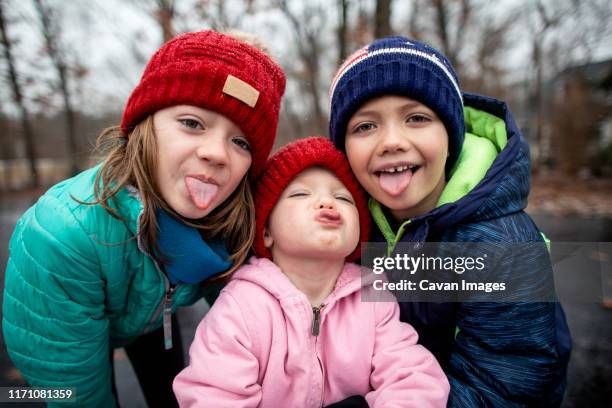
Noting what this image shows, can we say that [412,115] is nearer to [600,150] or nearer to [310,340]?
[310,340]

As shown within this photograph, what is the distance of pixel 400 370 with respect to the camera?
1.44m

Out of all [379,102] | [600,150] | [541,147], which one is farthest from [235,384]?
[541,147]

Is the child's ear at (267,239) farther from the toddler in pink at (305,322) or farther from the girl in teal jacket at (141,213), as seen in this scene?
the girl in teal jacket at (141,213)

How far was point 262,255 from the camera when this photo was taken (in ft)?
5.90

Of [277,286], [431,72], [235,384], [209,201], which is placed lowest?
[235,384]

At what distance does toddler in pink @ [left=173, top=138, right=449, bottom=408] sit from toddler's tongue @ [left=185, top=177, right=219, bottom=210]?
0.97ft

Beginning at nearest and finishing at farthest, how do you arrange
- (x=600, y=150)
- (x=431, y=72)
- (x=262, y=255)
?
(x=431, y=72) < (x=262, y=255) < (x=600, y=150)

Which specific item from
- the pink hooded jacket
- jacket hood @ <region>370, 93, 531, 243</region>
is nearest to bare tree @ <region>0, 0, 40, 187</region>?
the pink hooded jacket

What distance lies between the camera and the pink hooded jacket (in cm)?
138

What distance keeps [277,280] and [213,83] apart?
2.95 feet

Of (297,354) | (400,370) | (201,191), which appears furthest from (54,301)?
(400,370)

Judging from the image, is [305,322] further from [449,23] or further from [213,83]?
[449,23]

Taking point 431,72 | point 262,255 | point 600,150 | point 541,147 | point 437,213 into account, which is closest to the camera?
point 437,213

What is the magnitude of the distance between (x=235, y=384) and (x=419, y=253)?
933 mm
